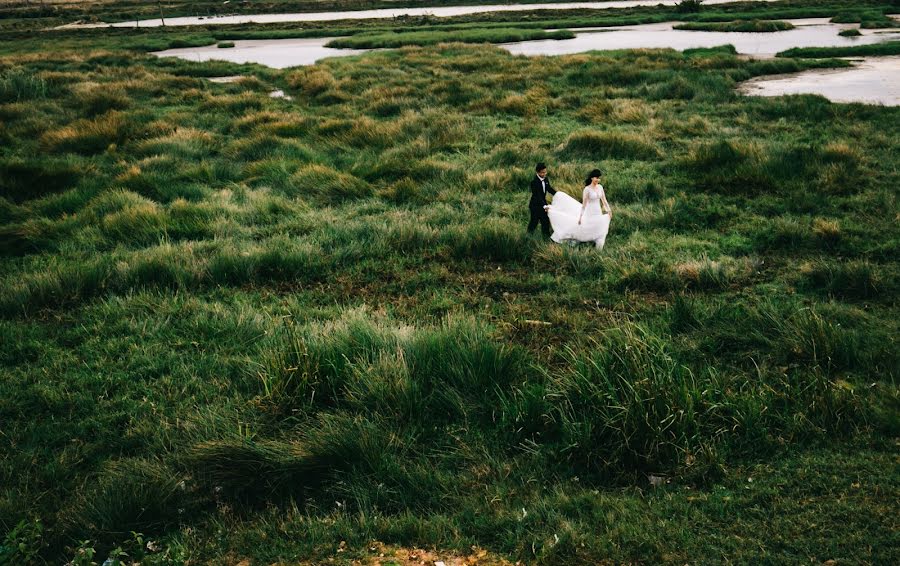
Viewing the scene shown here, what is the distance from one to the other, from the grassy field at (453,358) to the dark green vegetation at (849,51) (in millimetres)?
17729

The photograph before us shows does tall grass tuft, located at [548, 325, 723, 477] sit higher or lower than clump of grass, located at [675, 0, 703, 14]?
lower

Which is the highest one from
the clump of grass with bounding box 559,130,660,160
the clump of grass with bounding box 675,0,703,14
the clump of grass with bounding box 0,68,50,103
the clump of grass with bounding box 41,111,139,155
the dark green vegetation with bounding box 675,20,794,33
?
the clump of grass with bounding box 675,0,703,14

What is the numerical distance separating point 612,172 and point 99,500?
10.5 metres

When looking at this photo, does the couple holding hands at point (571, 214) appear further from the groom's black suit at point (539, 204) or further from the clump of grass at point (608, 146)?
the clump of grass at point (608, 146)

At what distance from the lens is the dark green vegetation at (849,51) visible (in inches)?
1105

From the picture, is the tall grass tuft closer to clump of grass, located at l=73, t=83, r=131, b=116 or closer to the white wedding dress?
the white wedding dress

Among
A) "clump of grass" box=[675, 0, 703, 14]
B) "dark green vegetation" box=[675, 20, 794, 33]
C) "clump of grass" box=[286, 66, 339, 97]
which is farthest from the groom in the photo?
"clump of grass" box=[675, 0, 703, 14]

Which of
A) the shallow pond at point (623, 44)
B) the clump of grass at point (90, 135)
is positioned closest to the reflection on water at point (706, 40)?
the shallow pond at point (623, 44)

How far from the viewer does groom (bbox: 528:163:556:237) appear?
841 centimetres

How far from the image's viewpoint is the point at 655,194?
35.4 feet

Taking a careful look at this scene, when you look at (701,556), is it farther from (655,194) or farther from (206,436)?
(655,194)

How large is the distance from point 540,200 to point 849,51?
2803 cm

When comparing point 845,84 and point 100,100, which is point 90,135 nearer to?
point 100,100

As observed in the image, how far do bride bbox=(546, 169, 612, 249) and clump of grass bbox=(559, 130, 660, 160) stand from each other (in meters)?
5.07
